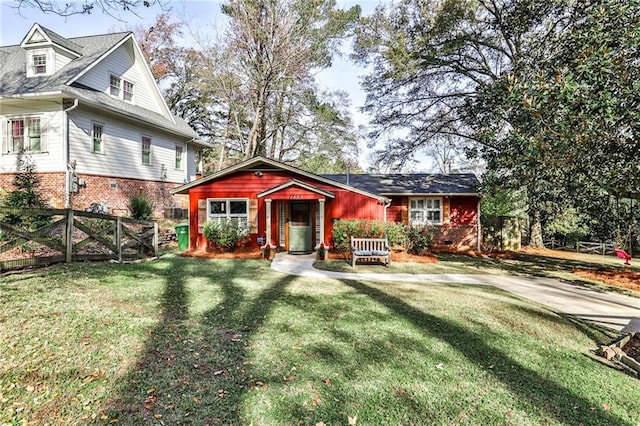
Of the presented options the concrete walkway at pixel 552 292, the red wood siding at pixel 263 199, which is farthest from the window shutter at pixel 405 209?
the concrete walkway at pixel 552 292

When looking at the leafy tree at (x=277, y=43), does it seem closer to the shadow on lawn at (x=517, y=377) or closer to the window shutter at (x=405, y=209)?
the window shutter at (x=405, y=209)

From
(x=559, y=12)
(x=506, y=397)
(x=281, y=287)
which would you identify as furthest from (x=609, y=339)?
(x=559, y=12)

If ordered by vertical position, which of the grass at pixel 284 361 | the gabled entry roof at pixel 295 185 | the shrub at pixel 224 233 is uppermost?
the gabled entry roof at pixel 295 185

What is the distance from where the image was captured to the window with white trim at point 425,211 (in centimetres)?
1573

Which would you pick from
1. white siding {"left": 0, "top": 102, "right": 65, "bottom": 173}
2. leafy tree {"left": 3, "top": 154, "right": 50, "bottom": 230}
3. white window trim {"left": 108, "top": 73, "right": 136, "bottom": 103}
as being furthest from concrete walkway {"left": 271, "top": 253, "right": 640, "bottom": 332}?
white window trim {"left": 108, "top": 73, "right": 136, "bottom": 103}

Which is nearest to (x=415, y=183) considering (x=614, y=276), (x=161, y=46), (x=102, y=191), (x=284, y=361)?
(x=614, y=276)

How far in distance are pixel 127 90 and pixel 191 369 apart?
17651 millimetres

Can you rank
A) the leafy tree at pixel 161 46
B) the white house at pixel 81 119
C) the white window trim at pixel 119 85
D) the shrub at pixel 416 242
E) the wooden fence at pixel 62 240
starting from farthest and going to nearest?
the leafy tree at pixel 161 46
the white window trim at pixel 119 85
the white house at pixel 81 119
the shrub at pixel 416 242
the wooden fence at pixel 62 240

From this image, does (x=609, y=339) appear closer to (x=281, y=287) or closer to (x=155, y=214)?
(x=281, y=287)

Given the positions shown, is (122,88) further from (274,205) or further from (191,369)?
(191,369)

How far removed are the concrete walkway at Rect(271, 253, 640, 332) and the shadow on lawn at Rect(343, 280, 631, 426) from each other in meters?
2.91

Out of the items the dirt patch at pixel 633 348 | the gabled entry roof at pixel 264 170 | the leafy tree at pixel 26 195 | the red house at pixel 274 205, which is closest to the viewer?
the dirt patch at pixel 633 348

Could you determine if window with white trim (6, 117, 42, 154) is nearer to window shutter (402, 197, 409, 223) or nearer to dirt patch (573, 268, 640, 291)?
window shutter (402, 197, 409, 223)

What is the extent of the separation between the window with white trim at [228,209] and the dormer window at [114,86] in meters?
8.27
